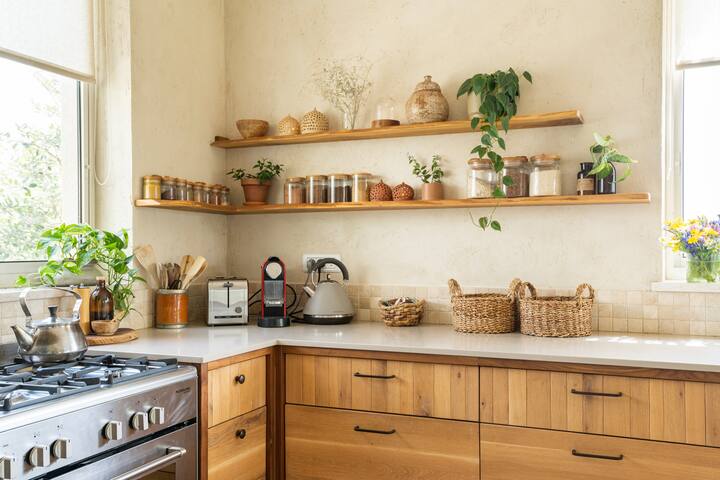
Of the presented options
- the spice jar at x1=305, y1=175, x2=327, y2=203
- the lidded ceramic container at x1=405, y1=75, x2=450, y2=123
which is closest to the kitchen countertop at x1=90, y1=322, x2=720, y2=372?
the spice jar at x1=305, y1=175, x2=327, y2=203

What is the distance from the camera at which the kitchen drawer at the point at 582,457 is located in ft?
6.35

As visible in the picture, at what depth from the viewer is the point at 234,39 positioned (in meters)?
3.37

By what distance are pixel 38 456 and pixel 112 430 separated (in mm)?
233

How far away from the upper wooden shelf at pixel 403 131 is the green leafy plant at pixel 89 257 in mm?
819

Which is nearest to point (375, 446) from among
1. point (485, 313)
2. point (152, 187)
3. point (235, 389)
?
point (235, 389)

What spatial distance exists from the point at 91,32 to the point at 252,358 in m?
1.53

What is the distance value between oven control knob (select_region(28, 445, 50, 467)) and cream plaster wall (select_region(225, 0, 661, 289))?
5.86 feet

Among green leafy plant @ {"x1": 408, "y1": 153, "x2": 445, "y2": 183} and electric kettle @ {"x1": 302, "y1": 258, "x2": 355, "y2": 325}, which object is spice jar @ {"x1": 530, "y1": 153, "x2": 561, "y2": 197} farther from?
electric kettle @ {"x1": 302, "y1": 258, "x2": 355, "y2": 325}

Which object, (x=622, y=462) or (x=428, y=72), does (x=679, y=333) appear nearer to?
(x=622, y=462)

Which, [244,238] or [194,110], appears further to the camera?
[244,238]

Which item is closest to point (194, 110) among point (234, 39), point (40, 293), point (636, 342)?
point (234, 39)

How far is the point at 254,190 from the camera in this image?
3.17 m

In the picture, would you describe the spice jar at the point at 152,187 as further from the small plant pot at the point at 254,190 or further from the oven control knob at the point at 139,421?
the oven control knob at the point at 139,421

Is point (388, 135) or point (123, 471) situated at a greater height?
point (388, 135)
